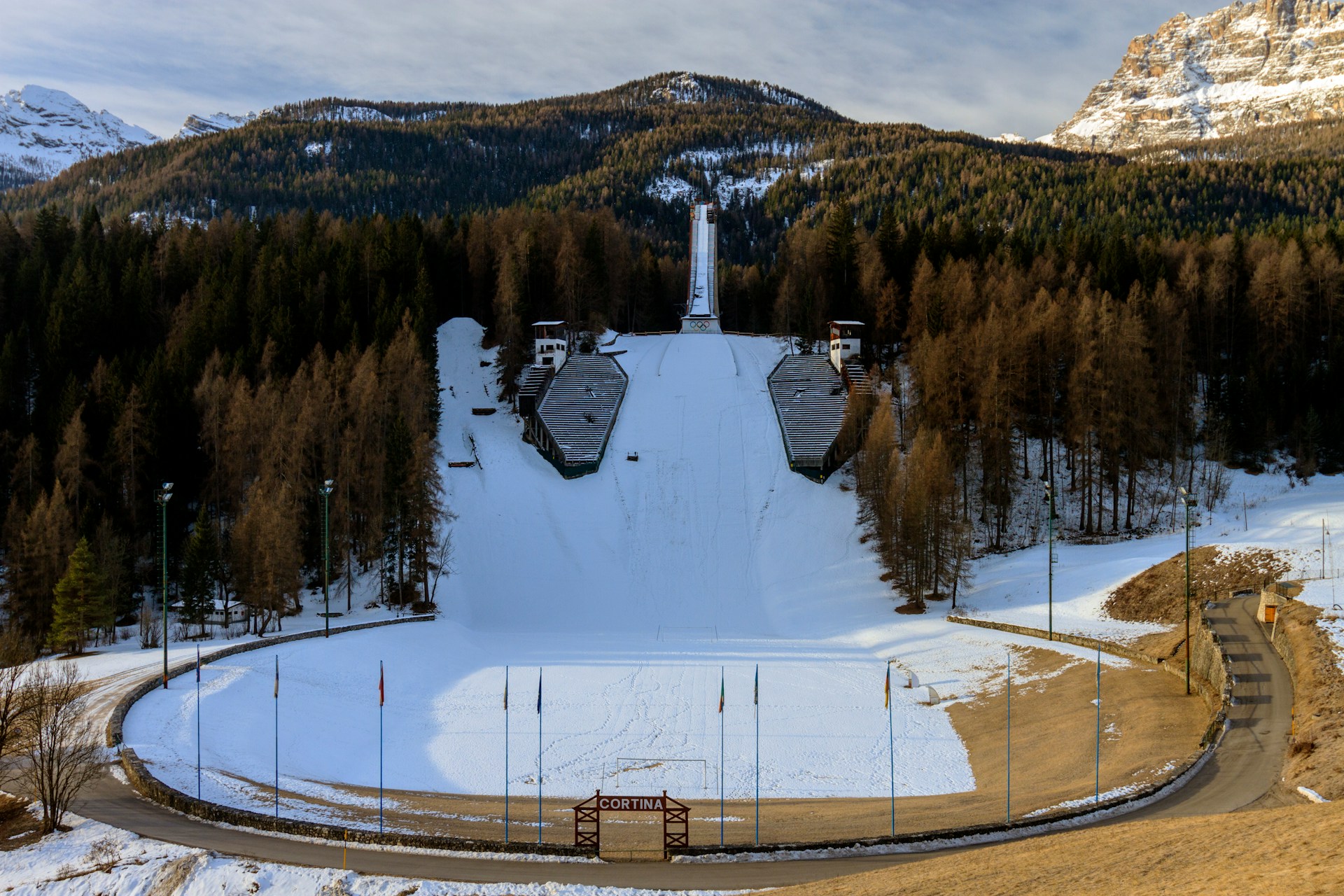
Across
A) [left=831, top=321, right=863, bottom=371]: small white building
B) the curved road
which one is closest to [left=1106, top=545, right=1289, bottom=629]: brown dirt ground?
the curved road

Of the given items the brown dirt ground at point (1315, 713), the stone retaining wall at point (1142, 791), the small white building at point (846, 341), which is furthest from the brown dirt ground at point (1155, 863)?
the small white building at point (846, 341)

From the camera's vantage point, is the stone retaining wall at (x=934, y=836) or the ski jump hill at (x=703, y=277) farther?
the ski jump hill at (x=703, y=277)

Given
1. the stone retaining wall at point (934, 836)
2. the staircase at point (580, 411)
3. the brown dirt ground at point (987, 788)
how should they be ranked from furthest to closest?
the staircase at point (580, 411) → the brown dirt ground at point (987, 788) → the stone retaining wall at point (934, 836)

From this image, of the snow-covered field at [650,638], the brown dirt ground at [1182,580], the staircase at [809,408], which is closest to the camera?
the snow-covered field at [650,638]

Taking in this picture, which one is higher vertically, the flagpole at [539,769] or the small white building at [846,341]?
the small white building at [846,341]

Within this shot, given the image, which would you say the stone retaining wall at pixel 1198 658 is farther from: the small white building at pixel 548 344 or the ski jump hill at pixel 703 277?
the ski jump hill at pixel 703 277

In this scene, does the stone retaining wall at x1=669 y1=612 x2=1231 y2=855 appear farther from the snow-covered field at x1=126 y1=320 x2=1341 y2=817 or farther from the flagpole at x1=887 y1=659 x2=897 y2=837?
the snow-covered field at x1=126 y1=320 x2=1341 y2=817

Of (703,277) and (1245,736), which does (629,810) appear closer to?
(1245,736)
